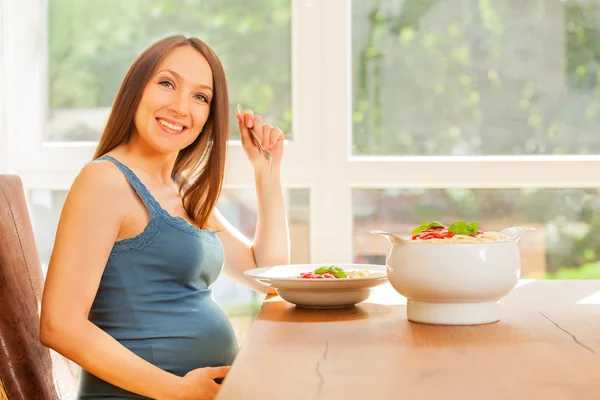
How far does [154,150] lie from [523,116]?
1.17 meters

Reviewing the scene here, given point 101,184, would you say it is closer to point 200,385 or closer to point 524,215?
point 200,385

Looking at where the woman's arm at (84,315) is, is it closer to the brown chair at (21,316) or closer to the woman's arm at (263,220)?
the brown chair at (21,316)

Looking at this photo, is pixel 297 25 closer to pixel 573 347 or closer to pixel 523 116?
pixel 523 116

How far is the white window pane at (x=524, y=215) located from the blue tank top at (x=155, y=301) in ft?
2.84

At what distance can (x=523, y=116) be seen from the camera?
233 cm

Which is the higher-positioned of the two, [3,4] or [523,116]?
Answer: [3,4]

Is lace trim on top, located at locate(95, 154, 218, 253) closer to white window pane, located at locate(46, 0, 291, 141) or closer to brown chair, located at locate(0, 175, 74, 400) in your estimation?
brown chair, located at locate(0, 175, 74, 400)

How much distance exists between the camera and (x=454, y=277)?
4.09 ft

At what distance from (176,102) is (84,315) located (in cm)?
53

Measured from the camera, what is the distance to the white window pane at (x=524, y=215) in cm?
231

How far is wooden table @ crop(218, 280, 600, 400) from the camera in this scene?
875 millimetres

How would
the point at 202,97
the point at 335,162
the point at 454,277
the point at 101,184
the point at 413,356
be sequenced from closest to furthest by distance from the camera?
the point at 413,356
the point at 454,277
the point at 101,184
the point at 202,97
the point at 335,162

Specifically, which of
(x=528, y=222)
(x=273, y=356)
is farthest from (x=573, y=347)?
(x=528, y=222)

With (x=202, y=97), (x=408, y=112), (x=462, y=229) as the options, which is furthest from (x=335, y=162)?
(x=462, y=229)
